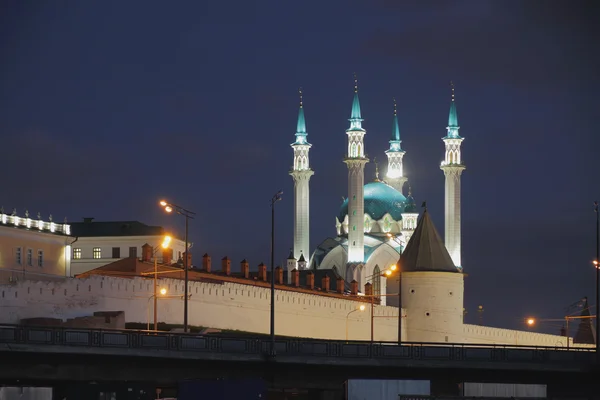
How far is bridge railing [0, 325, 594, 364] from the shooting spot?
5250 centimetres

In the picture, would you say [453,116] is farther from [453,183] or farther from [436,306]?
[436,306]

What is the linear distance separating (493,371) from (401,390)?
9.45 metres

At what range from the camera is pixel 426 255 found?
111 m

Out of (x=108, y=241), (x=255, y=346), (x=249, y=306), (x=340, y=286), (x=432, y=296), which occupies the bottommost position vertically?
(x=255, y=346)

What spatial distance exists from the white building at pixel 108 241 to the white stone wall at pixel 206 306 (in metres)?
18.8

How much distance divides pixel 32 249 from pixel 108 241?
2187 centimetres

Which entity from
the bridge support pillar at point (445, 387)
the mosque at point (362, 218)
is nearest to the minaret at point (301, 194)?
the mosque at point (362, 218)

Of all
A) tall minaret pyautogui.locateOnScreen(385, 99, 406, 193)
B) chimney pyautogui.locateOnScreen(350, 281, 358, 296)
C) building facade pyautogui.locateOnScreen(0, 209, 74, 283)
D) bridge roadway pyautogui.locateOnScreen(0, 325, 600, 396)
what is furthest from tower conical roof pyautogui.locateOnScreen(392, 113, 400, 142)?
bridge roadway pyautogui.locateOnScreen(0, 325, 600, 396)

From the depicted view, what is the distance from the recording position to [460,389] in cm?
5800

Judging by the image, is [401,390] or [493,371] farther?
[493,371]

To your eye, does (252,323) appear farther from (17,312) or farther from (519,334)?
(519,334)

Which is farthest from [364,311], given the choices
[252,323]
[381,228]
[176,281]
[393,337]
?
[381,228]

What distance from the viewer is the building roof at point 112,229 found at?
124688 mm

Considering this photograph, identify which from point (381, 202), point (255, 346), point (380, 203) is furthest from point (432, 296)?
point (381, 202)
